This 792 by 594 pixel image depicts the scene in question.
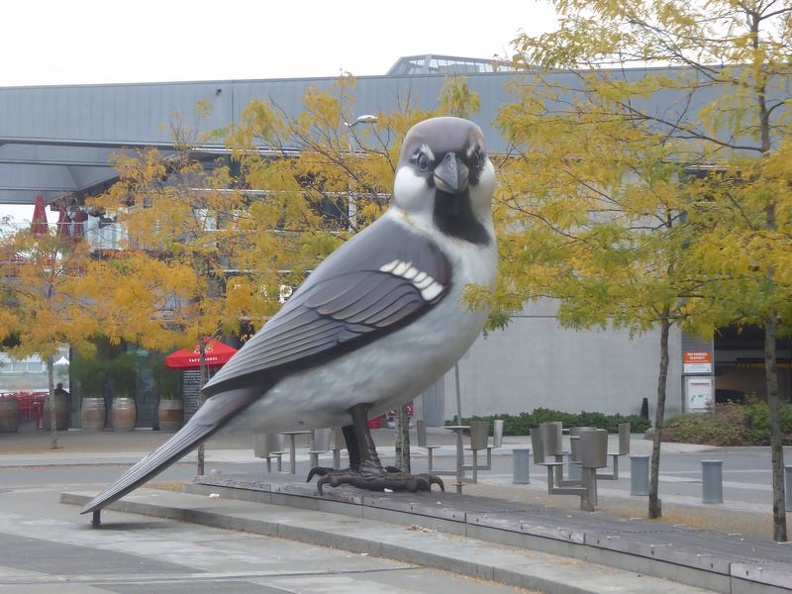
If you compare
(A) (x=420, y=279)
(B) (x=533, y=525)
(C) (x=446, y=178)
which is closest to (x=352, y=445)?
(A) (x=420, y=279)

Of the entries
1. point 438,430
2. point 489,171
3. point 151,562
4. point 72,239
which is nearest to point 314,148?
point 489,171

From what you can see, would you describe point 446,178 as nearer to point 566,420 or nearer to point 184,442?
point 184,442

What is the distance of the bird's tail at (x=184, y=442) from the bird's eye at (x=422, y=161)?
2.94 meters

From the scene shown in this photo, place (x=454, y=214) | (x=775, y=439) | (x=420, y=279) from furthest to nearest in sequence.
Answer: (x=454, y=214) < (x=420, y=279) < (x=775, y=439)

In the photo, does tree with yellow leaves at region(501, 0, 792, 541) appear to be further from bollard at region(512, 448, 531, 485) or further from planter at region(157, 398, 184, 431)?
planter at region(157, 398, 184, 431)

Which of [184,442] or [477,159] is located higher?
[477,159]

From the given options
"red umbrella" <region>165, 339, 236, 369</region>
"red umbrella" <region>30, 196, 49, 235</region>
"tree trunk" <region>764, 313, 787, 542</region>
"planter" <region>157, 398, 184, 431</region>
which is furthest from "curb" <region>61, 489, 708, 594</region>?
"planter" <region>157, 398, 184, 431</region>

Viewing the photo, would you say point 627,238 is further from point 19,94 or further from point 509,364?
point 19,94

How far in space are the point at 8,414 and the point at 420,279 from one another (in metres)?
27.4

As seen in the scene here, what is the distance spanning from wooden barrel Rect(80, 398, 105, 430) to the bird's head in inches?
1019

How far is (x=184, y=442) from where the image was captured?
40.5ft

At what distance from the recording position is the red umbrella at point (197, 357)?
32.3m

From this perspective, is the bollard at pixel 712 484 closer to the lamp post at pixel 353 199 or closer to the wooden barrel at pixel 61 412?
the lamp post at pixel 353 199

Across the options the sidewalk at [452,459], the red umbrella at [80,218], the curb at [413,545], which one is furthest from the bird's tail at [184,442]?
the red umbrella at [80,218]
